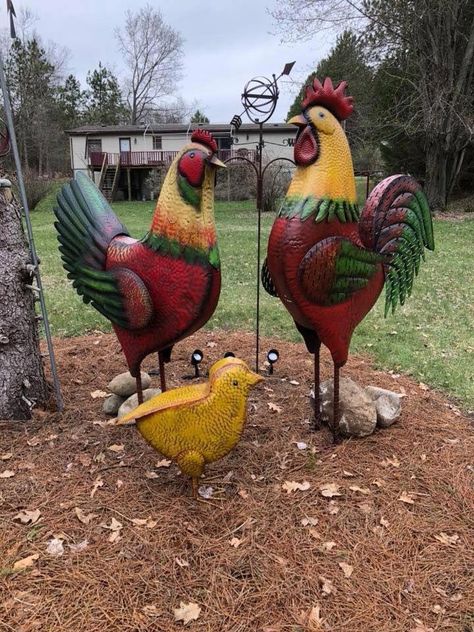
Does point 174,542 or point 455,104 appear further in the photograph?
point 455,104

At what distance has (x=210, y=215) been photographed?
303 centimetres

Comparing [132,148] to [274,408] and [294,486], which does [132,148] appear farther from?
[294,486]

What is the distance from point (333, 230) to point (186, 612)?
2.12 metres

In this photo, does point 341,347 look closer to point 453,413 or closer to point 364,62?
point 453,413

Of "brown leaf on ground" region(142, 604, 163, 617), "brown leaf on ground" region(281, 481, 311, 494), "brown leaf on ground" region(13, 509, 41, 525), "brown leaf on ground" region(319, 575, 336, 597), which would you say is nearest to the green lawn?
"brown leaf on ground" region(281, 481, 311, 494)

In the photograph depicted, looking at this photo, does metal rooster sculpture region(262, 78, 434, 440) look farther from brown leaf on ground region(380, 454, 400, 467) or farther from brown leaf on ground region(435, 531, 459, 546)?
brown leaf on ground region(435, 531, 459, 546)

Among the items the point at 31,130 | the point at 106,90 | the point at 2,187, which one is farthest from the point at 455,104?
the point at 106,90

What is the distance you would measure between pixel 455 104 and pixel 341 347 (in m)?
17.2

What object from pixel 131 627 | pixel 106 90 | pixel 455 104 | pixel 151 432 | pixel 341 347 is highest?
pixel 106 90

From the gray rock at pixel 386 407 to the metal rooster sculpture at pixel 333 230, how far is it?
60 centimetres

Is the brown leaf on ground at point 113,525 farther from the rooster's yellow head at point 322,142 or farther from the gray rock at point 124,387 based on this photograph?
the rooster's yellow head at point 322,142

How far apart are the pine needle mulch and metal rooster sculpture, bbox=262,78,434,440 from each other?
716 mm

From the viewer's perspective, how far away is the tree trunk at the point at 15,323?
3.36 metres

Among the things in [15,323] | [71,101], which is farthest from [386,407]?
[71,101]
